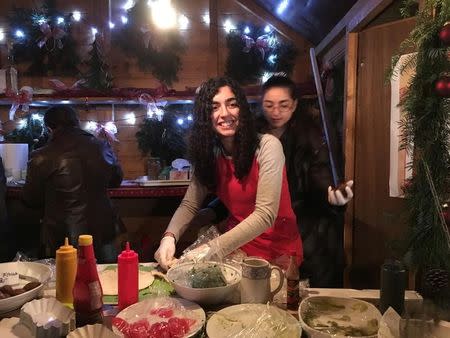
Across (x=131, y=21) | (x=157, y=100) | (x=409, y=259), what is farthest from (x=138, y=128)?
(x=409, y=259)

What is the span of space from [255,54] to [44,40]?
191 cm

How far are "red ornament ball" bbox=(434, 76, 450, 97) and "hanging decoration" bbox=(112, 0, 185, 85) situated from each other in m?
2.98

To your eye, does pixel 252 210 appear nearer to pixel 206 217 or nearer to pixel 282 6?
pixel 206 217

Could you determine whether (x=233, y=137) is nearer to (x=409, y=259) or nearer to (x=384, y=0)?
(x=409, y=259)

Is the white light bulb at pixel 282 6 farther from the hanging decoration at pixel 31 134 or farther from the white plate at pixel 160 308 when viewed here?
the white plate at pixel 160 308

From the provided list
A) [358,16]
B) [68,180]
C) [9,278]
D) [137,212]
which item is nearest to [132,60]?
[137,212]

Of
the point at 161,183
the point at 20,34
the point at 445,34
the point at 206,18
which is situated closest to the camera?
the point at 445,34

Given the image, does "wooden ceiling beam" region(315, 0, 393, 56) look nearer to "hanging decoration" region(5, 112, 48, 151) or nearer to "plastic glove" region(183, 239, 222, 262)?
"plastic glove" region(183, 239, 222, 262)

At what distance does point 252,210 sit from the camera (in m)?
1.61

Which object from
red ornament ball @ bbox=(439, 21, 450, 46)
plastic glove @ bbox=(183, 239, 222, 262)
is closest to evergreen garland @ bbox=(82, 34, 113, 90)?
plastic glove @ bbox=(183, 239, 222, 262)

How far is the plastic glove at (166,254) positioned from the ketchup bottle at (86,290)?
1.25 feet

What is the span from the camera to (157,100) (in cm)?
343

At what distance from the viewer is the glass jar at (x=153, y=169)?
137 inches

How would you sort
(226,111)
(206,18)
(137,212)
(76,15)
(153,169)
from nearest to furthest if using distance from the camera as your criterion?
(226,111) < (137,212) < (153,169) < (76,15) < (206,18)
